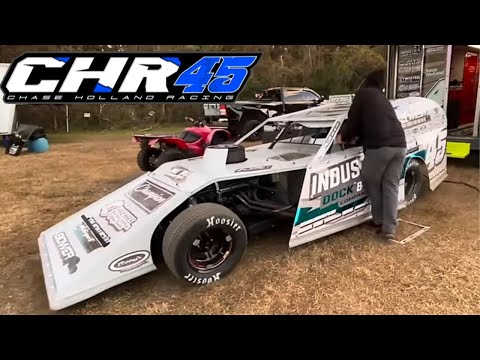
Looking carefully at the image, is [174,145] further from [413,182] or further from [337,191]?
[413,182]

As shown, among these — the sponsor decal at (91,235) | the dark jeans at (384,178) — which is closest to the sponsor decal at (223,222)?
the sponsor decal at (91,235)

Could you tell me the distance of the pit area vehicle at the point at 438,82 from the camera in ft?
20.6

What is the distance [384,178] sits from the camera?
3682mm

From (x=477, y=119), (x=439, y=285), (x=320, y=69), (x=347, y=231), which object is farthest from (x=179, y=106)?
(x=439, y=285)

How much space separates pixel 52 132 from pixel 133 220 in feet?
48.3

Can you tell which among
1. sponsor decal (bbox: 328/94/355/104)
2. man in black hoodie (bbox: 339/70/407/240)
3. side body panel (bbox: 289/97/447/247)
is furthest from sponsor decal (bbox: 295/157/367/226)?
sponsor decal (bbox: 328/94/355/104)

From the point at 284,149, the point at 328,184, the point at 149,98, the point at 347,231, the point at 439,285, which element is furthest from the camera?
the point at 149,98

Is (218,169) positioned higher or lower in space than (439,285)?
higher

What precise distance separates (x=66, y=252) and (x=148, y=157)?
3.95m

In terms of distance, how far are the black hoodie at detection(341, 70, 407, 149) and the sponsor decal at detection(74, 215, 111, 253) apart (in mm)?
2524

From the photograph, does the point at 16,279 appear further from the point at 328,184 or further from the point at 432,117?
the point at 432,117

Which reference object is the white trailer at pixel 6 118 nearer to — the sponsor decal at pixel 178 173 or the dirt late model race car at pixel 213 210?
the dirt late model race car at pixel 213 210

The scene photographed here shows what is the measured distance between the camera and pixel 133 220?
3047 millimetres

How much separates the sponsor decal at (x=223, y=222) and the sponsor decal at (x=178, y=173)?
65 centimetres
